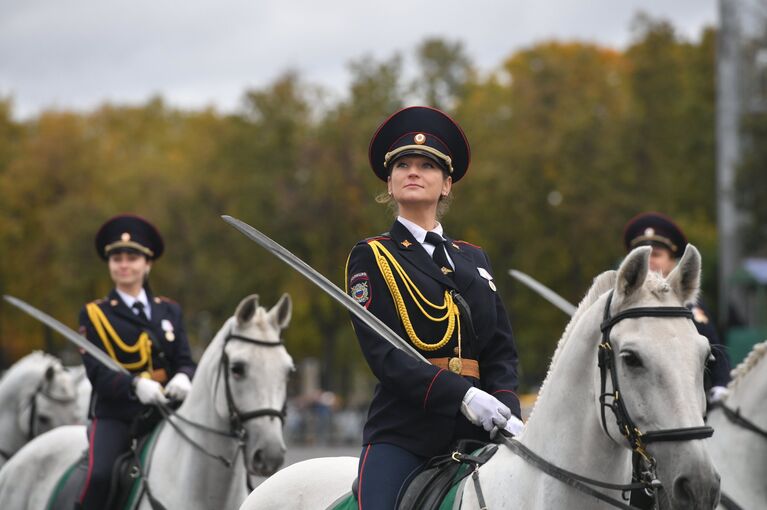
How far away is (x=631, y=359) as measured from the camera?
526 cm

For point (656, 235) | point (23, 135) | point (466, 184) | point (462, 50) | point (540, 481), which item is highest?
point (462, 50)

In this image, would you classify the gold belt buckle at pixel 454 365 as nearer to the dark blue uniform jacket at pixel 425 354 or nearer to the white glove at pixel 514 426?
the dark blue uniform jacket at pixel 425 354

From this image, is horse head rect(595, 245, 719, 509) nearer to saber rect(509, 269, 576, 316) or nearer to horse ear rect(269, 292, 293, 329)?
saber rect(509, 269, 576, 316)

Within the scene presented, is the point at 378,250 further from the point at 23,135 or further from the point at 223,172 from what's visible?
the point at 23,135

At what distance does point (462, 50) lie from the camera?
71438 mm

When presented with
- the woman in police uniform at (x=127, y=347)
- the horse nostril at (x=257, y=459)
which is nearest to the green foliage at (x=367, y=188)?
the woman in police uniform at (x=127, y=347)

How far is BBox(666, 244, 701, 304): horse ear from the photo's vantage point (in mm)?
5504

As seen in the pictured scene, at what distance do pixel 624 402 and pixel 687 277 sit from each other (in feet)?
2.03

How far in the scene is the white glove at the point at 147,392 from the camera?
10516 millimetres

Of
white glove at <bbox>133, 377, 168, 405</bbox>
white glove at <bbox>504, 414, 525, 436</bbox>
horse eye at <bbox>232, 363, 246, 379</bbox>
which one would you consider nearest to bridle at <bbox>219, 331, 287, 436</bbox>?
horse eye at <bbox>232, 363, 246, 379</bbox>

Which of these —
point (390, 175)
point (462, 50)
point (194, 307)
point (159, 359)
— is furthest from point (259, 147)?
point (390, 175)

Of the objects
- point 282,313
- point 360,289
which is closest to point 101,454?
point 282,313

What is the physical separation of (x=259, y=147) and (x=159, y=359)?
3602 centimetres

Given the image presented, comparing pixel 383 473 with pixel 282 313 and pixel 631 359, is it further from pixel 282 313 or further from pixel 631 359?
pixel 282 313
